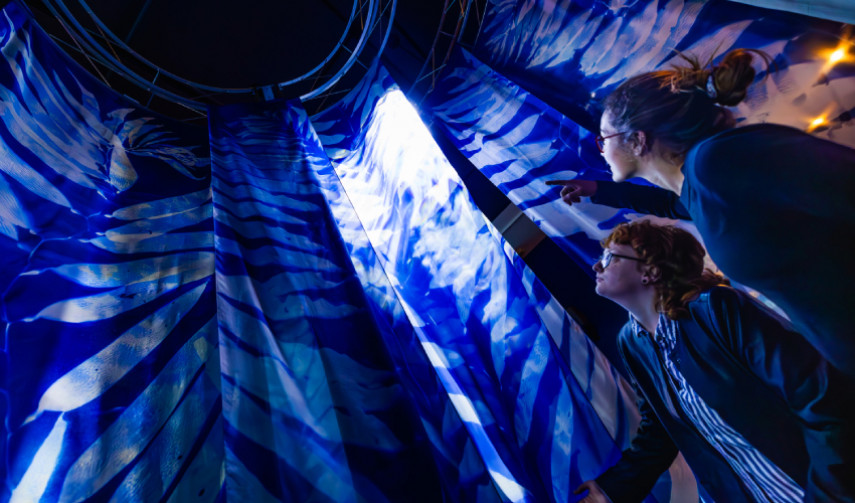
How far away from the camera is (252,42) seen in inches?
143

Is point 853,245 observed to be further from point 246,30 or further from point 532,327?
point 246,30

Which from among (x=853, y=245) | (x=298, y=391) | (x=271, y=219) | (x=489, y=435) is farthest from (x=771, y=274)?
(x=271, y=219)

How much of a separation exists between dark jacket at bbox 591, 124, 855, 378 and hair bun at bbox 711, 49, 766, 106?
0.12 metres

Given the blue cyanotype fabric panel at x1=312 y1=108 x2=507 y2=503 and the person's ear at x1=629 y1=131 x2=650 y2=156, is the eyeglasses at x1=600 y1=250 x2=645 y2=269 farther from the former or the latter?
the blue cyanotype fabric panel at x1=312 y1=108 x2=507 y2=503

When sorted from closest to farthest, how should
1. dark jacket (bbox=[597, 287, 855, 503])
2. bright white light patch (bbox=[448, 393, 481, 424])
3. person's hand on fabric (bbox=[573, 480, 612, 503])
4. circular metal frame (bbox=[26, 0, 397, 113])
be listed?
dark jacket (bbox=[597, 287, 855, 503]) → person's hand on fabric (bbox=[573, 480, 612, 503]) → bright white light patch (bbox=[448, 393, 481, 424]) → circular metal frame (bbox=[26, 0, 397, 113])

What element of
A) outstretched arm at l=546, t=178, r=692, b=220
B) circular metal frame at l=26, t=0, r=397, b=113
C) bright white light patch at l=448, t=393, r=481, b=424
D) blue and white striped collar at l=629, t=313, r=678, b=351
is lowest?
blue and white striped collar at l=629, t=313, r=678, b=351

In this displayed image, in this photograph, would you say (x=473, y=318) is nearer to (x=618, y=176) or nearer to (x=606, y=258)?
(x=606, y=258)

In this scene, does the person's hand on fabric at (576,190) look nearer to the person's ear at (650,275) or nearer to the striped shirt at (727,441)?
the person's ear at (650,275)

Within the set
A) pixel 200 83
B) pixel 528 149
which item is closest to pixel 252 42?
pixel 200 83

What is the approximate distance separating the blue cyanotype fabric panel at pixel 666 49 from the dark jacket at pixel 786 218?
0.08 metres

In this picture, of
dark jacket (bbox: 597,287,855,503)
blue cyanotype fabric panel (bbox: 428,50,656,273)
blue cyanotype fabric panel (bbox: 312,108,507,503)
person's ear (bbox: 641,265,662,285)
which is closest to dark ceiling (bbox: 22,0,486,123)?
blue cyanotype fabric panel (bbox: 428,50,656,273)

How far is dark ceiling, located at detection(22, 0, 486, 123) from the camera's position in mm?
3305

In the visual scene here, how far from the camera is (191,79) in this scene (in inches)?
147

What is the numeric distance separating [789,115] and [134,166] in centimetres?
287
